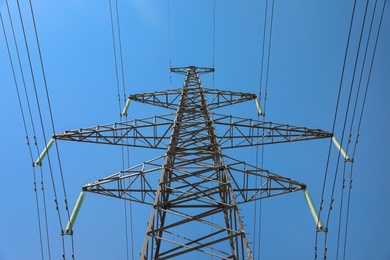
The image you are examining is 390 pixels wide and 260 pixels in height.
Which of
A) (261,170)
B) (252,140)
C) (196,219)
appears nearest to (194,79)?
(252,140)

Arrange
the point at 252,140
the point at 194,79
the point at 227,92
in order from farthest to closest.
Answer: the point at 194,79 → the point at 227,92 → the point at 252,140

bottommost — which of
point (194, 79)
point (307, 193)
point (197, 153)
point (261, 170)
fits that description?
point (307, 193)

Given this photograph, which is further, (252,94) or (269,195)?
(252,94)

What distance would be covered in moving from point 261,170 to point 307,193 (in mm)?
1871

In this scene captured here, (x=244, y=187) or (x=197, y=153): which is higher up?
(x=197, y=153)

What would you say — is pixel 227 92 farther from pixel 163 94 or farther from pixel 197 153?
pixel 197 153

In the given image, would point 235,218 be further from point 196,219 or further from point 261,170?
point 261,170

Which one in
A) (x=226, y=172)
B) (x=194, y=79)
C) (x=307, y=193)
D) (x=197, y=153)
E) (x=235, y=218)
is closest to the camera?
(x=235, y=218)

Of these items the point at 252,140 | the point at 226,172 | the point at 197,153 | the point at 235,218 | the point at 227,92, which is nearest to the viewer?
the point at 235,218

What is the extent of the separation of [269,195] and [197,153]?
2.50 metres

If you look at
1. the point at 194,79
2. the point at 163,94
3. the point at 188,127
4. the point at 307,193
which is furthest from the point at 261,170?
the point at 194,79

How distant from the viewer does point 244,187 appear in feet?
40.8

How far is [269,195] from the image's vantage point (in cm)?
1222

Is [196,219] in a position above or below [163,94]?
Result: below
